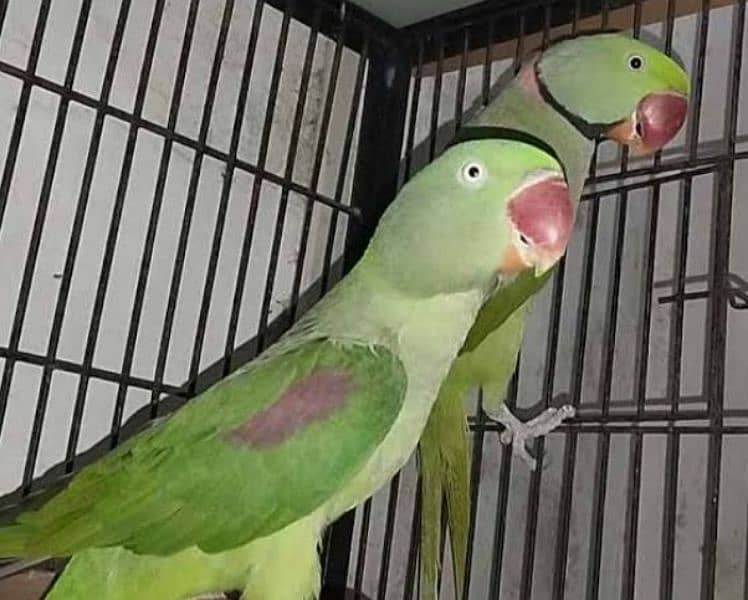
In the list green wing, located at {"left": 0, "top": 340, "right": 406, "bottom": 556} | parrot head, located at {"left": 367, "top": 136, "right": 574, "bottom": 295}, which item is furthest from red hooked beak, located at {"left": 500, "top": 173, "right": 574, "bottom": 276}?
green wing, located at {"left": 0, "top": 340, "right": 406, "bottom": 556}

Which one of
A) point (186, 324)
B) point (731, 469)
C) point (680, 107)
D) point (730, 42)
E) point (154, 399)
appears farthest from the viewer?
point (730, 42)

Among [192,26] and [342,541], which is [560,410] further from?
[192,26]

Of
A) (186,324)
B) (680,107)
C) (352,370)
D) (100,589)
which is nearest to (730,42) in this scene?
(680,107)

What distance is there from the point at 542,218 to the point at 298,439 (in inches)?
8.3

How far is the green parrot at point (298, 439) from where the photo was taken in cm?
74

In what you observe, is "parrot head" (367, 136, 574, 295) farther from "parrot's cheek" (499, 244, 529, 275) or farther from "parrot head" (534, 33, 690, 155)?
"parrot head" (534, 33, 690, 155)

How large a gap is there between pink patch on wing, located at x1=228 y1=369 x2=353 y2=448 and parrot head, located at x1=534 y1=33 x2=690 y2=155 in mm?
366

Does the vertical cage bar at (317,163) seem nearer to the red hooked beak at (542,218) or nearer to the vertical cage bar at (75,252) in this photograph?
the vertical cage bar at (75,252)

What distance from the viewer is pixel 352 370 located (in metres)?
0.77

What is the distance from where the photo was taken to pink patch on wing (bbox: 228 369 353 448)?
2.46ft

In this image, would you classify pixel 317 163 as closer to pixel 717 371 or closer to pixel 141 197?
pixel 141 197

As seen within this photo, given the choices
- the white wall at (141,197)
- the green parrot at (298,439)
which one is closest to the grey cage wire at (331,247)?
the white wall at (141,197)

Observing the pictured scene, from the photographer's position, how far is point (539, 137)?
Answer: 1.00 metres

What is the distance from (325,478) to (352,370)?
75mm
